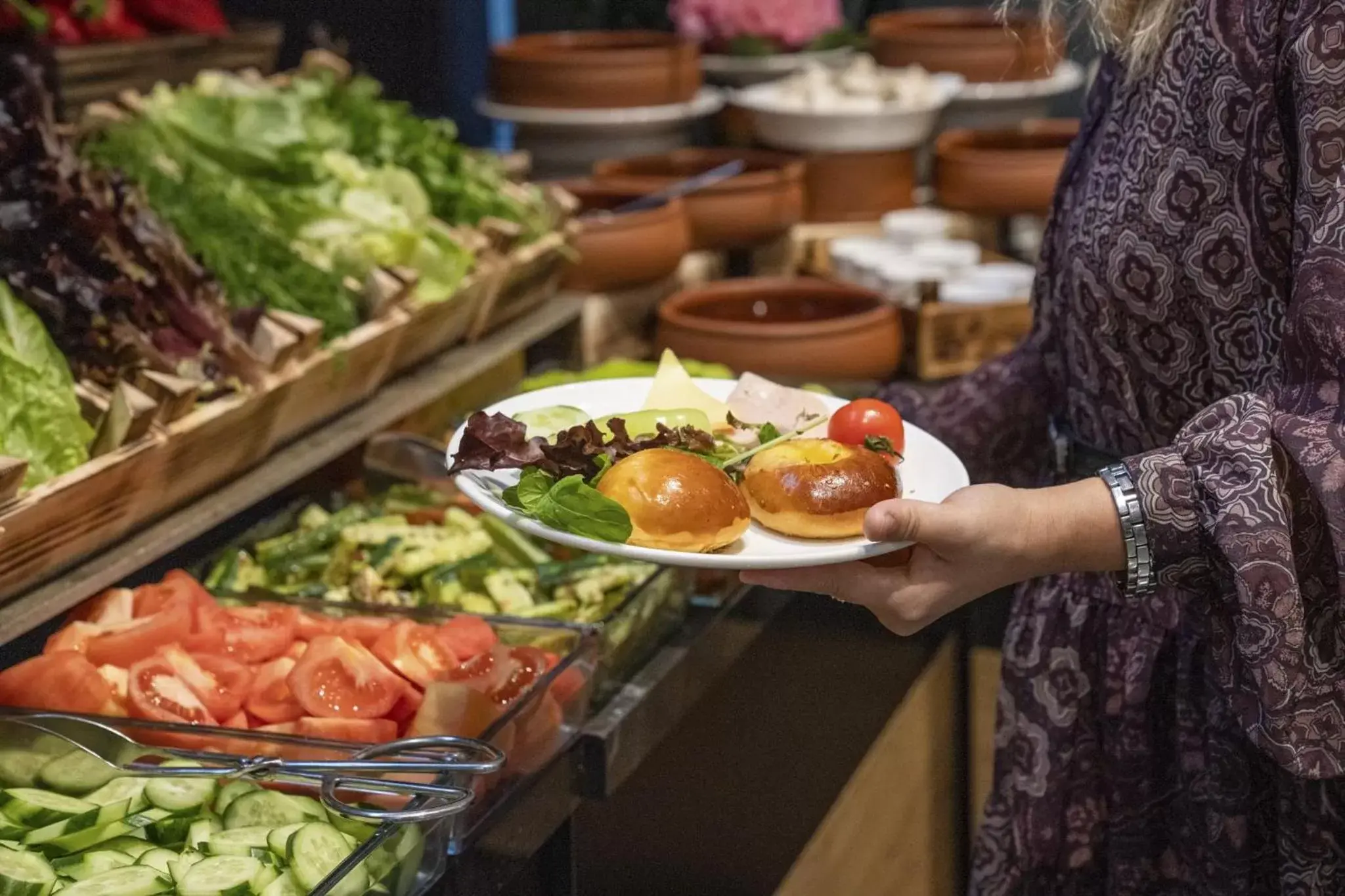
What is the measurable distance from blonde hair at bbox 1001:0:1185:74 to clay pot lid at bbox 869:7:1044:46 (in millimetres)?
2759

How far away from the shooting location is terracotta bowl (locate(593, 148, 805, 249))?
13.0 feet

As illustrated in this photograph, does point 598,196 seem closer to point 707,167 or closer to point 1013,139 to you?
point 707,167

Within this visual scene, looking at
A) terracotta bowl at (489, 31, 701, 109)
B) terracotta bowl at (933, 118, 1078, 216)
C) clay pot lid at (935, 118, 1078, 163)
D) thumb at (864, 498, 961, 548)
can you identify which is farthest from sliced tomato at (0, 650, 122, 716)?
clay pot lid at (935, 118, 1078, 163)

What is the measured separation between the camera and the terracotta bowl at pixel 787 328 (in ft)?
10.6

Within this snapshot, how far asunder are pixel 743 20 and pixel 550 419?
11.1ft

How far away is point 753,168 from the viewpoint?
168 inches

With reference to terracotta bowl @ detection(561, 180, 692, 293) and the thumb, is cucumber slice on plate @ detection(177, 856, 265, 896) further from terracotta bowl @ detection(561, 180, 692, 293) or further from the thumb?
terracotta bowl @ detection(561, 180, 692, 293)

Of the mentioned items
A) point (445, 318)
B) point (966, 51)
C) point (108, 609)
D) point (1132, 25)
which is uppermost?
point (1132, 25)

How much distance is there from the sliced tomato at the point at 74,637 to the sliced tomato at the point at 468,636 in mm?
427

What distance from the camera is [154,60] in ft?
10.8

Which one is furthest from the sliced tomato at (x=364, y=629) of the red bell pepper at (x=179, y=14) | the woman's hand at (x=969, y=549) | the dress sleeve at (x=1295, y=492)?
the red bell pepper at (x=179, y=14)

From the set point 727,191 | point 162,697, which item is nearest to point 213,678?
point 162,697

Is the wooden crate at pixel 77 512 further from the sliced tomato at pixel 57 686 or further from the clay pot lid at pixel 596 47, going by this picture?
the clay pot lid at pixel 596 47

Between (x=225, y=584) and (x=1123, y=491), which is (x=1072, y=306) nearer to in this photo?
(x=1123, y=491)
